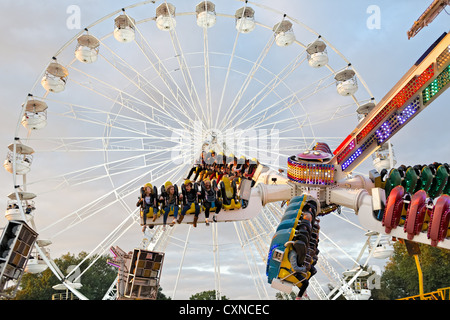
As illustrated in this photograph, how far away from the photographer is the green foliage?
4106 cm

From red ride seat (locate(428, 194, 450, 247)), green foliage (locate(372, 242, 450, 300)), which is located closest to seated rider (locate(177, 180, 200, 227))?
red ride seat (locate(428, 194, 450, 247))

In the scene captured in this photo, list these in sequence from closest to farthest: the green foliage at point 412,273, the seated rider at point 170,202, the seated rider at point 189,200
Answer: the seated rider at point 189,200 → the seated rider at point 170,202 → the green foliage at point 412,273

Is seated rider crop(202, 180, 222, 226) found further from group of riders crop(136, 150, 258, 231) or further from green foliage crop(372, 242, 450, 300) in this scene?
green foliage crop(372, 242, 450, 300)

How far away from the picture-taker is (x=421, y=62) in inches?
510

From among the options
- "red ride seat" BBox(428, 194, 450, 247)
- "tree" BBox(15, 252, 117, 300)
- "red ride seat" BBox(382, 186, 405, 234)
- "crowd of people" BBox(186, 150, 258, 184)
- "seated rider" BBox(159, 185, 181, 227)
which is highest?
"tree" BBox(15, 252, 117, 300)

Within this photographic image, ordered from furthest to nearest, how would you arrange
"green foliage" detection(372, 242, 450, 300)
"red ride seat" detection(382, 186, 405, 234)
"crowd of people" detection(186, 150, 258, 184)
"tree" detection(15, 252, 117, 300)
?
"tree" detection(15, 252, 117, 300)
"green foliage" detection(372, 242, 450, 300)
"crowd of people" detection(186, 150, 258, 184)
"red ride seat" detection(382, 186, 405, 234)

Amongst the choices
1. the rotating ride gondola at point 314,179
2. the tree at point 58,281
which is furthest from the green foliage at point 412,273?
the tree at point 58,281

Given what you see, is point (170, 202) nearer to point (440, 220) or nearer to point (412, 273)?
point (440, 220)

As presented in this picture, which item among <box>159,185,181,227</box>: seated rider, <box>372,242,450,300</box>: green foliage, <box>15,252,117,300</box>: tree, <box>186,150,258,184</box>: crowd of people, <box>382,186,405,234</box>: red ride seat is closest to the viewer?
<box>382,186,405,234</box>: red ride seat

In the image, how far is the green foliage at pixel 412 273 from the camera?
135 ft

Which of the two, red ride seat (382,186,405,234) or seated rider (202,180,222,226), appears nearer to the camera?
red ride seat (382,186,405,234)

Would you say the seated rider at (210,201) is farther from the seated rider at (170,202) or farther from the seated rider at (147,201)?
the seated rider at (147,201)
